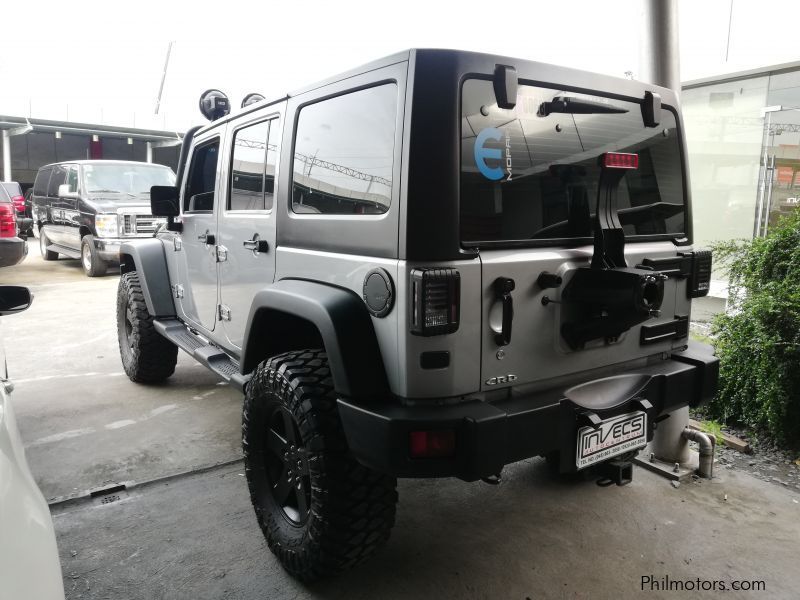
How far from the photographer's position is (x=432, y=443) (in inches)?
79.2

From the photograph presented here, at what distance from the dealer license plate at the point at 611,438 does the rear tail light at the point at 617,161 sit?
96cm

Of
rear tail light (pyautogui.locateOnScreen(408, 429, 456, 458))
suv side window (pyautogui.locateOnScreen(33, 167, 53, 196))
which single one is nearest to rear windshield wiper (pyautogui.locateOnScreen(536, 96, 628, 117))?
rear tail light (pyautogui.locateOnScreen(408, 429, 456, 458))

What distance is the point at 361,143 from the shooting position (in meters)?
2.33

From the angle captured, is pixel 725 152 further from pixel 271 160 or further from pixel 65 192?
pixel 65 192

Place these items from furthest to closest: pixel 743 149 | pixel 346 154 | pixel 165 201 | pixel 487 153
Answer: pixel 743 149
pixel 165 201
pixel 346 154
pixel 487 153

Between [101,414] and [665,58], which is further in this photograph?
[101,414]

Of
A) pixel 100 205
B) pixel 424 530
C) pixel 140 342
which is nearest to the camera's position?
pixel 424 530

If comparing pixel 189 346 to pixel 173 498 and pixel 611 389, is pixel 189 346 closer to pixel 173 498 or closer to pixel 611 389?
pixel 173 498

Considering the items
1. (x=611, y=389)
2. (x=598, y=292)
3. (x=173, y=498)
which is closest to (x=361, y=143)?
(x=598, y=292)

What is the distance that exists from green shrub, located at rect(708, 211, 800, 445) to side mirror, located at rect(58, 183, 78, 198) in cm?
1046

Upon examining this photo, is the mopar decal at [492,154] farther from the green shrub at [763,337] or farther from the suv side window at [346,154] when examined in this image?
the green shrub at [763,337]

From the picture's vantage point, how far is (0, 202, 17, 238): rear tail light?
823cm

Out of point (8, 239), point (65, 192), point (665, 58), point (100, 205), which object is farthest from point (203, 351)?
point (65, 192)

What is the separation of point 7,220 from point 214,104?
585 cm
